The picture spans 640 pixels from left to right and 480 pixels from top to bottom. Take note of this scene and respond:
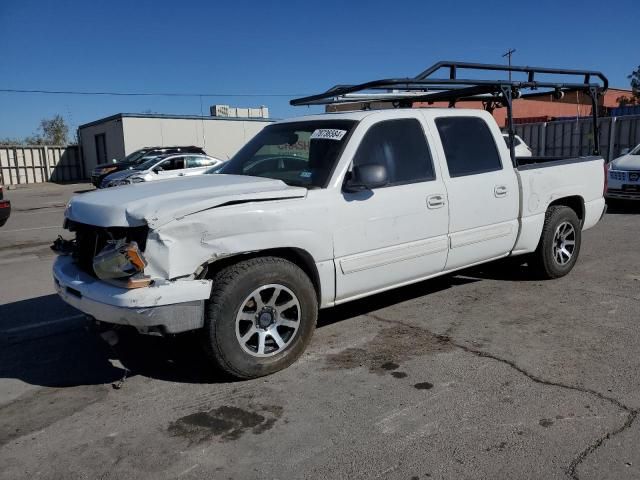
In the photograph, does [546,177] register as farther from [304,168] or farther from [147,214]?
[147,214]

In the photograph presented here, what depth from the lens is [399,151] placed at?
4.62 meters

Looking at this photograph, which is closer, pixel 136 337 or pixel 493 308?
pixel 136 337

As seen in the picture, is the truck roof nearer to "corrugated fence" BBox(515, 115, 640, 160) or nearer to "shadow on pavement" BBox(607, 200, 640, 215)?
"shadow on pavement" BBox(607, 200, 640, 215)

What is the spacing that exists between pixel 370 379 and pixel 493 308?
6.52 ft

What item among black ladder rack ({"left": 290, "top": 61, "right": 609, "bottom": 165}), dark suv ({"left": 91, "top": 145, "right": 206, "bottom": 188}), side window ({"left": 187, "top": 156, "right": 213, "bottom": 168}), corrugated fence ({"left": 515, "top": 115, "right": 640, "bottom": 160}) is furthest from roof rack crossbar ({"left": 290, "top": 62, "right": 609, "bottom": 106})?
dark suv ({"left": 91, "top": 145, "right": 206, "bottom": 188})

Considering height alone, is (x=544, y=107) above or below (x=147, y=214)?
above

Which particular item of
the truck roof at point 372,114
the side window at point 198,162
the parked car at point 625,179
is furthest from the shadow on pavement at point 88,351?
the side window at point 198,162

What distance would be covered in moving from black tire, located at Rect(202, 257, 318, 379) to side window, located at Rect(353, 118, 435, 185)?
1095 mm

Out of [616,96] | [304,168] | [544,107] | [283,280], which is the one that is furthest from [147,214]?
[616,96]

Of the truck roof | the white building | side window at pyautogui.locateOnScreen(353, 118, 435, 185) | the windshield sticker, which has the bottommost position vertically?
side window at pyautogui.locateOnScreen(353, 118, 435, 185)

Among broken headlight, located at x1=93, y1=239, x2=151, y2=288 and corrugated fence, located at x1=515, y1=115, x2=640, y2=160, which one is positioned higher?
corrugated fence, located at x1=515, y1=115, x2=640, y2=160

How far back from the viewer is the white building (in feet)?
102

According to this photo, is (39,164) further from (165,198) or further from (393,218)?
(393,218)

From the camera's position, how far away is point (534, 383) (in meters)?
3.68
